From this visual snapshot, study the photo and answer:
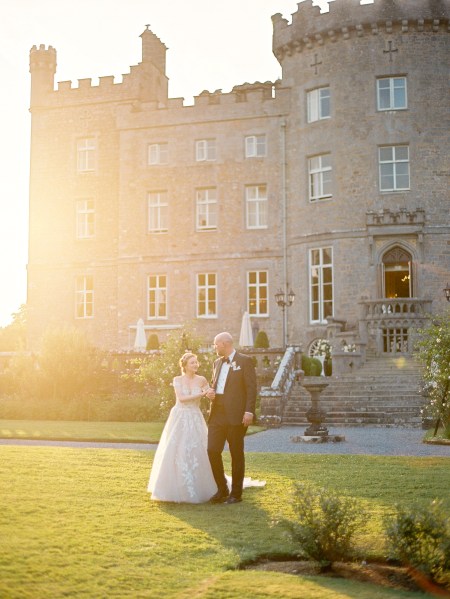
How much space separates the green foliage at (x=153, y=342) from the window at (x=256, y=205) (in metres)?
6.31

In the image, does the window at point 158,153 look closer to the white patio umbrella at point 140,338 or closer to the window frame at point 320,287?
the white patio umbrella at point 140,338

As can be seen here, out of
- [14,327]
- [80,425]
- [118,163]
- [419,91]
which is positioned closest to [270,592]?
[80,425]

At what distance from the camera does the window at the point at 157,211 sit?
3588 cm

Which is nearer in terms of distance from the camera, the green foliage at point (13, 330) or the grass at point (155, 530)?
the grass at point (155, 530)

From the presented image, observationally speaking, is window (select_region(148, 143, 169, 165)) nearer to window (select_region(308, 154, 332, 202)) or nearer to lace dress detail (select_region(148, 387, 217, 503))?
window (select_region(308, 154, 332, 202))

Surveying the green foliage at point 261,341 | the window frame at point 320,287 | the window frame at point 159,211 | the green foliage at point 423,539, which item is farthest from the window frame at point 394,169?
the green foliage at point 423,539

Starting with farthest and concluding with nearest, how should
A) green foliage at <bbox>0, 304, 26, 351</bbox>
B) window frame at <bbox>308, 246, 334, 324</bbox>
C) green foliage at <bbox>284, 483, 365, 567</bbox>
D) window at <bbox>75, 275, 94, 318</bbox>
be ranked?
green foliage at <bbox>0, 304, 26, 351</bbox> → window at <bbox>75, 275, 94, 318</bbox> → window frame at <bbox>308, 246, 334, 324</bbox> → green foliage at <bbox>284, 483, 365, 567</bbox>

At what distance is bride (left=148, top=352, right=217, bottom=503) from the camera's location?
9656 mm

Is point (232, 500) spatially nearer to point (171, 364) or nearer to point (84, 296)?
point (171, 364)

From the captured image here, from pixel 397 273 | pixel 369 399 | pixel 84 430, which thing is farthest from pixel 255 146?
pixel 84 430

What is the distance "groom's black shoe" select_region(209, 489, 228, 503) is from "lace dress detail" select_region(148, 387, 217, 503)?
85mm

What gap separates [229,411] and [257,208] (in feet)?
83.0

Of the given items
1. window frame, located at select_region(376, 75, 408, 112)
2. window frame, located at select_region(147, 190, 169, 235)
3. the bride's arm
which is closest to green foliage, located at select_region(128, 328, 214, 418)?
the bride's arm

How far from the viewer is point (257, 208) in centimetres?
3456
